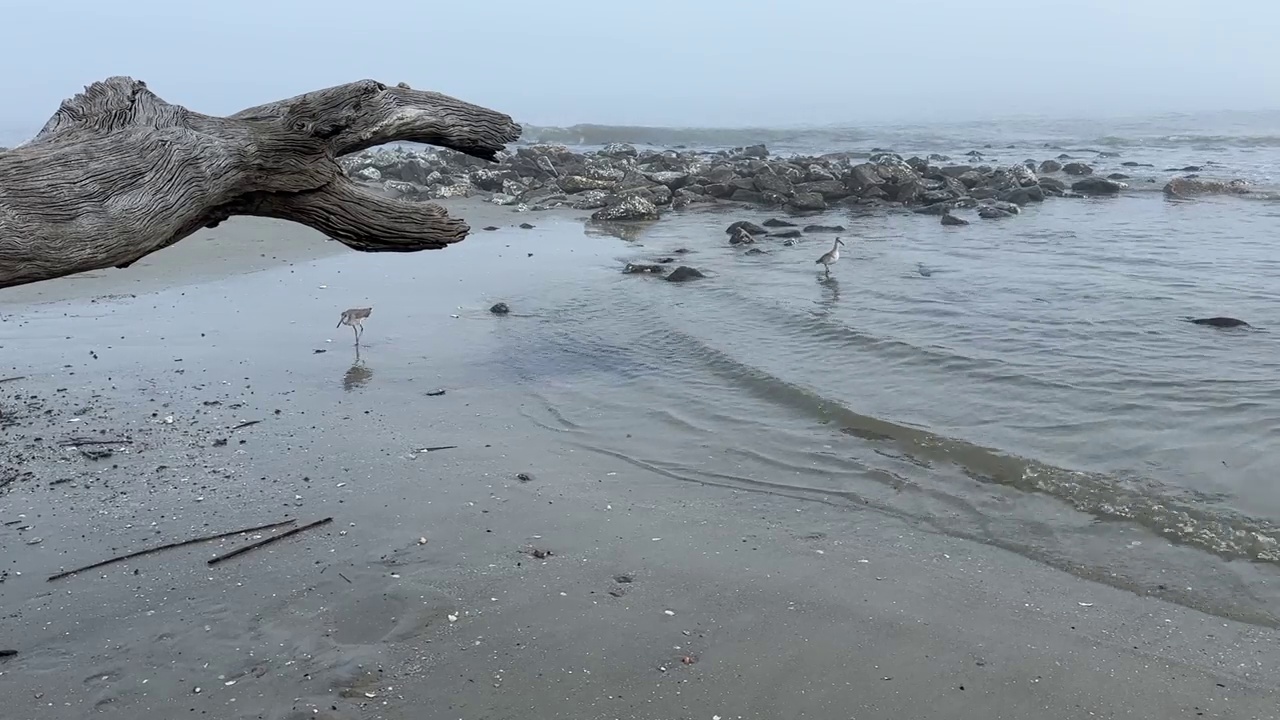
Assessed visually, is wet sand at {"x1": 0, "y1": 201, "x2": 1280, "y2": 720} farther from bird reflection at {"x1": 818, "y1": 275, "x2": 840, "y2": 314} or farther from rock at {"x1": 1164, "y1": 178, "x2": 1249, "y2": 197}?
rock at {"x1": 1164, "y1": 178, "x2": 1249, "y2": 197}

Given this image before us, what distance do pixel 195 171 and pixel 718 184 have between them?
20.9 meters

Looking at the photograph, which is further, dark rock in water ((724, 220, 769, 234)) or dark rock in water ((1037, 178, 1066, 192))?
dark rock in water ((1037, 178, 1066, 192))

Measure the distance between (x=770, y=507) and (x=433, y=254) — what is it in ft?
36.1

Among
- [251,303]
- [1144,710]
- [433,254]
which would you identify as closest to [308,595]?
[1144,710]

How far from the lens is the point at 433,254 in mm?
16531

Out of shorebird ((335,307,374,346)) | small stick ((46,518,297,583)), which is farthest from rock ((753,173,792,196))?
small stick ((46,518,297,583))

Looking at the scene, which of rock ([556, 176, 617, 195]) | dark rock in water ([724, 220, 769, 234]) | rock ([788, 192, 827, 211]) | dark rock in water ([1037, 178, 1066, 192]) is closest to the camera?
dark rock in water ([724, 220, 769, 234])

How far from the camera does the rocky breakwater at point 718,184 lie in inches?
897

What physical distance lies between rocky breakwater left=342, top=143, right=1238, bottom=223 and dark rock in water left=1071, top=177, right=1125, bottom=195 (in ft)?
0.08

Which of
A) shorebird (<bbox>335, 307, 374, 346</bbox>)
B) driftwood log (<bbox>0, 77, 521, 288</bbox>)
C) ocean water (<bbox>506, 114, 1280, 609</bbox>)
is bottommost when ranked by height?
ocean water (<bbox>506, 114, 1280, 609</bbox>)

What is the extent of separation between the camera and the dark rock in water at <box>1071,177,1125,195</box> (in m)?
24.3

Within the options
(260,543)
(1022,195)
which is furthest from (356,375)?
(1022,195)

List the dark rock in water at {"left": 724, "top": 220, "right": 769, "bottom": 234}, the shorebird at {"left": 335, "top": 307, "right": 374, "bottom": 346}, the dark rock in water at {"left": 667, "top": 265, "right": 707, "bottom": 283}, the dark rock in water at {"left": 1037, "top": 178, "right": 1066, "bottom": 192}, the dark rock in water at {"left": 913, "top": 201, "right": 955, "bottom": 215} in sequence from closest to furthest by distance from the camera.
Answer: the shorebird at {"left": 335, "top": 307, "right": 374, "bottom": 346} → the dark rock in water at {"left": 667, "top": 265, "right": 707, "bottom": 283} → the dark rock in water at {"left": 724, "top": 220, "right": 769, "bottom": 234} → the dark rock in water at {"left": 913, "top": 201, "right": 955, "bottom": 215} → the dark rock in water at {"left": 1037, "top": 178, "right": 1066, "bottom": 192}

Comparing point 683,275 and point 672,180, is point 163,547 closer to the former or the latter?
point 683,275
